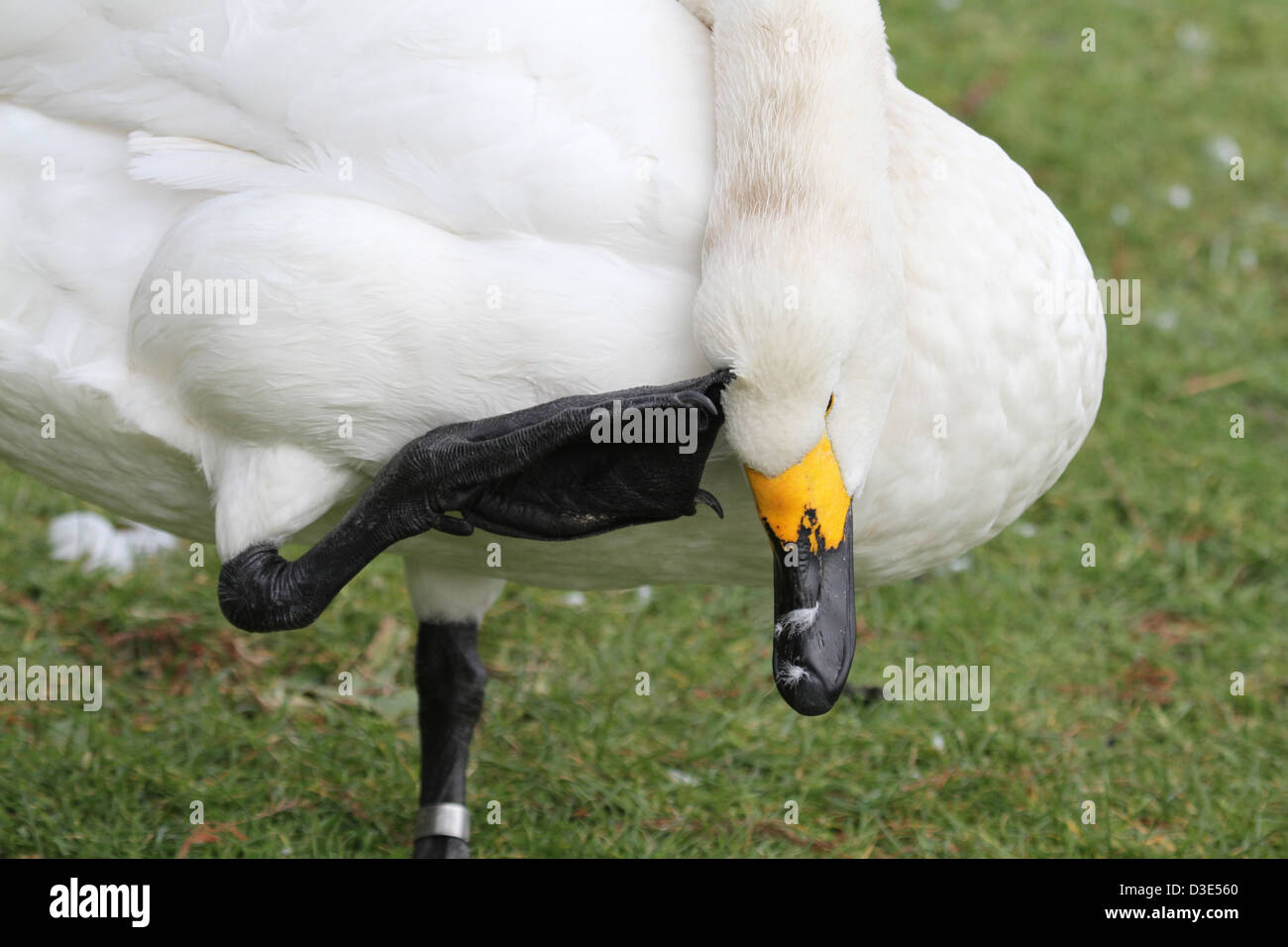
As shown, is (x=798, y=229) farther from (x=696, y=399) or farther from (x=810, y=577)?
(x=810, y=577)

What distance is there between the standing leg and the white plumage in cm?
60

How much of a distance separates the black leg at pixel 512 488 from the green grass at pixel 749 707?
0.91 metres

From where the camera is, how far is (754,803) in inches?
129

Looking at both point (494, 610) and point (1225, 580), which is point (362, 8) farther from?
point (1225, 580)

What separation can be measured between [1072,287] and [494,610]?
1.90 meters

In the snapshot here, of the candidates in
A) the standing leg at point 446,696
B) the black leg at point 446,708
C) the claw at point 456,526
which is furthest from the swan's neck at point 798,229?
the black leg at point 446,708

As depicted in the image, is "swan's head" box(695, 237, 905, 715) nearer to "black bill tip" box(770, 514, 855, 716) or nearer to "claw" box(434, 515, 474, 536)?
"black bill tip" box(770, 514, 855, 716)

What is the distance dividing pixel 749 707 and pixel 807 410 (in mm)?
1659

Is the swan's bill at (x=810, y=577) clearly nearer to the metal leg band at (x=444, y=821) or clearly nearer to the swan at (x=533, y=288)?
the swan at (x=533, y=288)

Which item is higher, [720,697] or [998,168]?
[998,168]

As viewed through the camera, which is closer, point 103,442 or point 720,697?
point 103,442
